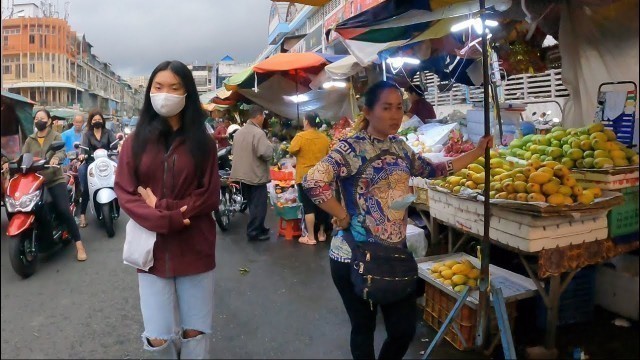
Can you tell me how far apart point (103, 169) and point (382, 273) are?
3.49m

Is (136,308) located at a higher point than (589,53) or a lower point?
lower

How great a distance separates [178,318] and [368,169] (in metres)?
1.07

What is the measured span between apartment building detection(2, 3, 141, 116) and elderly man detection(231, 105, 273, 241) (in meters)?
2.92

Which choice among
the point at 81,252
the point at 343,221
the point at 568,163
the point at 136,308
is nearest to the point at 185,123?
the point at 343,221

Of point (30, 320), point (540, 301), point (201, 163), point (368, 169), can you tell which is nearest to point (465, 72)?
point (540, 301)

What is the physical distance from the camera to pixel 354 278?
6.49 feet

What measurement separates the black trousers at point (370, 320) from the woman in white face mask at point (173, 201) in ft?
1.97

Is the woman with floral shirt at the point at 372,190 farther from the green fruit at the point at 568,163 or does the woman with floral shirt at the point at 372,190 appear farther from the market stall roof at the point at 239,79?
the market stall roof at the point at 239,79

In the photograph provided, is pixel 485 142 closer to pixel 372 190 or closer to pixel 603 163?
pixel 372 190

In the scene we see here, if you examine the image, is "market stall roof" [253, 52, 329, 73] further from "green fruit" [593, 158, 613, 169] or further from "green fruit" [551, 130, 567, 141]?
"green fruit" [593, 158, 613, 169]

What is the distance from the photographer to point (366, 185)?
200cm

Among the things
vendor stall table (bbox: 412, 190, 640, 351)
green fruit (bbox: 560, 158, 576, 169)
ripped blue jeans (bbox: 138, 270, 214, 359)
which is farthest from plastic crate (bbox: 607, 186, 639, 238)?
ripped blue jeans (bbox: 138, 270, 214, 359)

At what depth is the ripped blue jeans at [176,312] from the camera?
1.90 metres

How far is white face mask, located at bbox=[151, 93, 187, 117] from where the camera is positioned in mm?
1832
